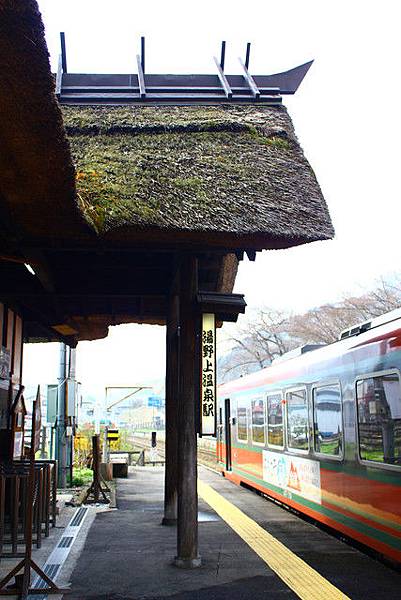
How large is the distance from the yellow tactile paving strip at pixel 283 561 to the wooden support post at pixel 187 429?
0.90 m

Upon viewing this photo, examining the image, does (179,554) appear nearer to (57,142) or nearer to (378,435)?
(378,435)

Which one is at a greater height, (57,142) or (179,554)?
(57,142)

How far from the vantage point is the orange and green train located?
6.63 meters

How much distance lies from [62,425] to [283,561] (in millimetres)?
7824

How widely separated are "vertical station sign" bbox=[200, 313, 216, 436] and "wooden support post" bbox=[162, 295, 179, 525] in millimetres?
1904

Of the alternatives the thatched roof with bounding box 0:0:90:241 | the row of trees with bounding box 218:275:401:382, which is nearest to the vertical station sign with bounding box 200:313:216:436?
the thatched roof with bounding box 0:0:90:241

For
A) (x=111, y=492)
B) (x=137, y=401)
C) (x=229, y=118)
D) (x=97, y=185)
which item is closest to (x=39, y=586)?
(x=97, y=185)

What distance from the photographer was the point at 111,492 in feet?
39.2

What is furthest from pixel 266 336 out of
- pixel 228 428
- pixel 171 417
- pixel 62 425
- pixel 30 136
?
pixel 30 136

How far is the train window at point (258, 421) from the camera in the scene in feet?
41.7

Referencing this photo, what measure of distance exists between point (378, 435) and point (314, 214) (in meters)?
2.51

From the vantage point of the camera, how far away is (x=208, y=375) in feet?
22.4

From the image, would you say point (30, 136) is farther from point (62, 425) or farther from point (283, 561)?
point (62, 425)

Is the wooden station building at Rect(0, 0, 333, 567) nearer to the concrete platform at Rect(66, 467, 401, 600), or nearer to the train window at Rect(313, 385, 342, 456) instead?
the concrete platform at Rect(66, 467, 401, 600)
